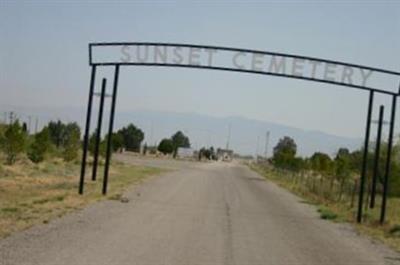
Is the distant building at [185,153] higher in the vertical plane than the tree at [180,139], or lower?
lower

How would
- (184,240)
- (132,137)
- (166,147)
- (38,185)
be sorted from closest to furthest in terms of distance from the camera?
(184,240), (38,185), (132,137), (166,147)

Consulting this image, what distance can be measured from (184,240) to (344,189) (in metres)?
28.9

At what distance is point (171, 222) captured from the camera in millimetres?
16344

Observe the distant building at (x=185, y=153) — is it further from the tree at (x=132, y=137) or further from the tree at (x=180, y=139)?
the tree at (x=180, y=139)

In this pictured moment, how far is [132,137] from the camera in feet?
486

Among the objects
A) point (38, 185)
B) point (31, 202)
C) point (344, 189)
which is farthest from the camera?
point (344, 189)

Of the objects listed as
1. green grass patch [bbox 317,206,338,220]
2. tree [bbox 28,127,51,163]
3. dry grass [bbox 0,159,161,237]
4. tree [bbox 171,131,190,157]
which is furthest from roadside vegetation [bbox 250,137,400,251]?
tree [bbox 171,131,190,157]

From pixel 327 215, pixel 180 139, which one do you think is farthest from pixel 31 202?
pixel 180 139

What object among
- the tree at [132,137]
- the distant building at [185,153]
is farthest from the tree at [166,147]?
the tree at [132,137]

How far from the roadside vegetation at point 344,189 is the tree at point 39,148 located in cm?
1599

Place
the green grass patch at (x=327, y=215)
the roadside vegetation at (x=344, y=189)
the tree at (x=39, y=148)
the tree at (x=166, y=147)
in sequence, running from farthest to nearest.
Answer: the tree at (x=166, y=147) < the tree at (x=39, y=148) < the green grass patch at (x=327, y=215) < the roadside vegetation at (x=344, y=189)

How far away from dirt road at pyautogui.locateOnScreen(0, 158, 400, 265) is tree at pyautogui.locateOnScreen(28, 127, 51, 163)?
29527 mm

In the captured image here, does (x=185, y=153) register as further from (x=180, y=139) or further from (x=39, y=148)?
(x=39, y=148)

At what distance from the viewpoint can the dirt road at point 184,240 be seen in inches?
417
